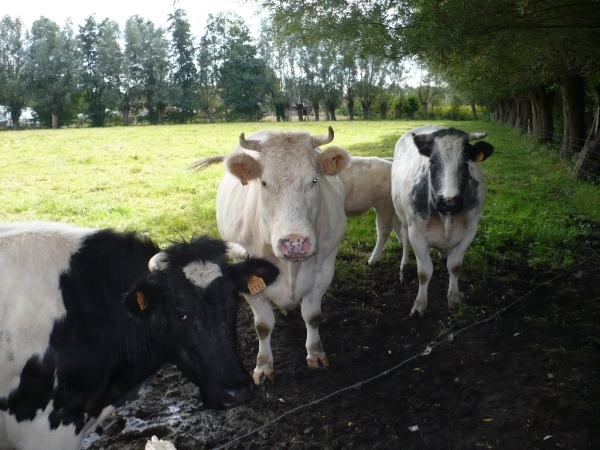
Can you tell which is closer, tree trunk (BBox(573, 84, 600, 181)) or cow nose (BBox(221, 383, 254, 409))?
cow nose (BBox(221, 383, 254, 409))

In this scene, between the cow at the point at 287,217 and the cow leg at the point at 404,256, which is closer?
the cow at the point at 287,217

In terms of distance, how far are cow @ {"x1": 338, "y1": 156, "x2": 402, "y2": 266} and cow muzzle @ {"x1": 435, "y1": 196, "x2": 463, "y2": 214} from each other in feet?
6.95

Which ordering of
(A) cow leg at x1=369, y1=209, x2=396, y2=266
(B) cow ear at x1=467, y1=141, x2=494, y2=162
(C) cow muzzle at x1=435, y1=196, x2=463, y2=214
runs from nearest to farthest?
(C) cow muzzle at x1=435, y1=196, x2=463, y2=214 < (B) cow ear at x1=467, y1=141, x2=494, y2=162 < (A) cow leg at x1=369, y1=209, x2=396, y2=266

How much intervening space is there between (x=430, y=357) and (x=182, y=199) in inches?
305

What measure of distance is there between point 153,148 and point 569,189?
15.4m

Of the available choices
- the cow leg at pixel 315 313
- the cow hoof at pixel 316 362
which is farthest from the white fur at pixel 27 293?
the cow hoof at pixel 316 362

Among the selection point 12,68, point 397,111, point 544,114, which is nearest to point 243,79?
point 397,111

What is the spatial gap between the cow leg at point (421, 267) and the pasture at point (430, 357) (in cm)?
14

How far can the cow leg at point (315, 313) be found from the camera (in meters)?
4.85

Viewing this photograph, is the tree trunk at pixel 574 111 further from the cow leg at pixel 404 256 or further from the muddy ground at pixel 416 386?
the muddy ground at pixel 416 386

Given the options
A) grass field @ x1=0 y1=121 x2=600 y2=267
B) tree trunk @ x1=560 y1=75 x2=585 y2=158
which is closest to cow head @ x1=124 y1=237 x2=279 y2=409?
grass field @ x1=0 y1=121 x2=600 y2=267

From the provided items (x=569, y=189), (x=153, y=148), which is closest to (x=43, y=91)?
(x=153, y=148)

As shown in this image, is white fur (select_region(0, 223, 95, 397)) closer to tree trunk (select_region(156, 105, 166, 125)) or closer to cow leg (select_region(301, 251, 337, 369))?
cow leg (select_region(301, 251, 337, 369))

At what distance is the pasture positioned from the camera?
3861mm
